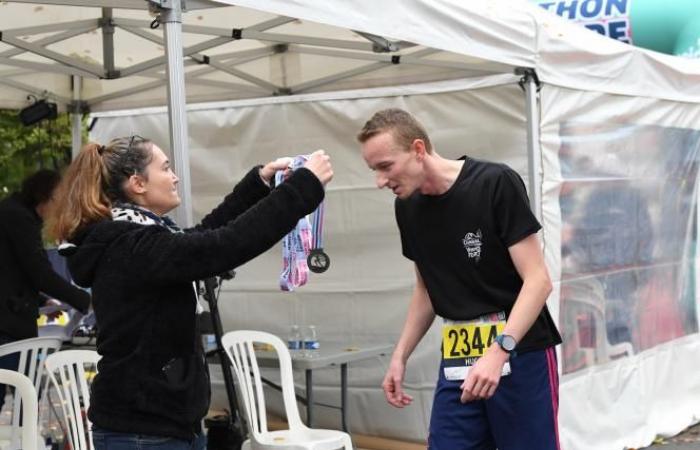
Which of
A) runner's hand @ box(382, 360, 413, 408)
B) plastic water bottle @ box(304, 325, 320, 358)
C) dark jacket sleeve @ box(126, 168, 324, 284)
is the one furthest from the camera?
plastic water bottle @ box(304, 325, 320, 358)

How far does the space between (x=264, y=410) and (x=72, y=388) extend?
118 cm

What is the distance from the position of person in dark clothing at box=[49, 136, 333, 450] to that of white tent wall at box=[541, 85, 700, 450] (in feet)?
10.9

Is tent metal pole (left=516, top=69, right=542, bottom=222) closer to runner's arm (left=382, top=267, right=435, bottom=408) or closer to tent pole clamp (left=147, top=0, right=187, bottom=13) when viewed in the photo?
runner's arm (left=382, top=267, right=435, bottom=408)

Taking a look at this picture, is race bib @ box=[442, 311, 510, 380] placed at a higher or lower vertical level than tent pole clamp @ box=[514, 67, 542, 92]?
lower

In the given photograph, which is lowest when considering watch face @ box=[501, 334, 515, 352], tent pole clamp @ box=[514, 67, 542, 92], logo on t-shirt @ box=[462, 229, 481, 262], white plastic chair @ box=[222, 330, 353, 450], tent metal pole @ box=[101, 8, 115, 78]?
white plastic chair @ box=[222, 330, 353, 450]

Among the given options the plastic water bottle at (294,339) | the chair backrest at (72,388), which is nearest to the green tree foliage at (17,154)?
the plastic water bottle at (294,339)

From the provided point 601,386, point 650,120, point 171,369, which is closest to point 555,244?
point 601,386

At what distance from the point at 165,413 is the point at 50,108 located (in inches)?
202

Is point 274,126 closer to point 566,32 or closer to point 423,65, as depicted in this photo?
point 423,65

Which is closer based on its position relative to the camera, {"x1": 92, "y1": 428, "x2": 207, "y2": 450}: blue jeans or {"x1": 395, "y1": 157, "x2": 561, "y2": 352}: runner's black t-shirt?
{"x1": 92, "y1": 428, "x2": 207, "y2": 450}: blue jeans

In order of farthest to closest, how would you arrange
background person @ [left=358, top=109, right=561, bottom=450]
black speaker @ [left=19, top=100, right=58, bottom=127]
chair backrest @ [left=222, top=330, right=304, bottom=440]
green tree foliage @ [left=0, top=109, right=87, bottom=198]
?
green tree foliage @ [left=0, top=109, right=87, bottom=198] < black speaker @ [left=19, top=100, right=58, bottom=127] < chair backrest @ [left=222, top=330, right=304, bottom=440] < background person @ [left=358, top=109, right=561, bottom=450]

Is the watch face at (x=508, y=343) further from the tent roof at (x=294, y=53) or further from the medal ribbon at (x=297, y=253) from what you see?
the tent roof at (x=294, y=53)

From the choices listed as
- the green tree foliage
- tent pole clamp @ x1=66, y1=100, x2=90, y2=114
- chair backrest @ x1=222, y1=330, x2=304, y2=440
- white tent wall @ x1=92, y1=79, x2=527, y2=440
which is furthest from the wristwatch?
the green tree foliage

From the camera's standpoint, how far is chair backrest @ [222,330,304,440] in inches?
209
